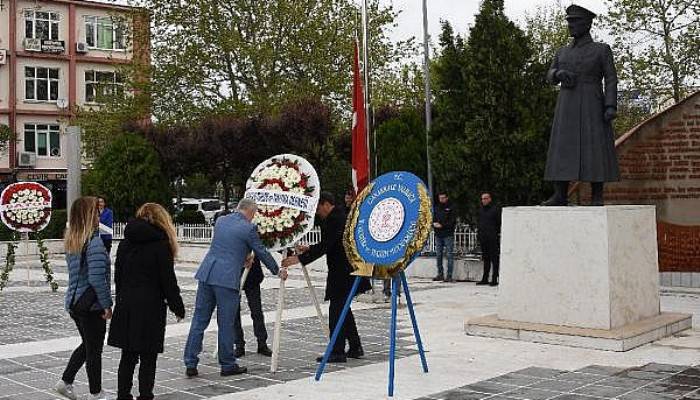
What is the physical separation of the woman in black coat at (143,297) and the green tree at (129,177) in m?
22.0

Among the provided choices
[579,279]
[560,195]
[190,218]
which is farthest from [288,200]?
[190,218]

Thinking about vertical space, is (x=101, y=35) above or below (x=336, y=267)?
above

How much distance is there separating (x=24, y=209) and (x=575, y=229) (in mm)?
11896

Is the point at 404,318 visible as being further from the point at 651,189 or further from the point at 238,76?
the point at 238,76

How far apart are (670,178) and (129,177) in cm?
1883

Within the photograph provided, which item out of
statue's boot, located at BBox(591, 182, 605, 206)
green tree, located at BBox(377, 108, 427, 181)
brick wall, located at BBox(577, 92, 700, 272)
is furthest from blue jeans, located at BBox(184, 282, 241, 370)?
green tree, located at BBox(377, 108, 427, 181)

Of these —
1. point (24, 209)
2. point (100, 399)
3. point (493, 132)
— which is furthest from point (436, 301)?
point (24, 209)

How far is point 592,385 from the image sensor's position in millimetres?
7344

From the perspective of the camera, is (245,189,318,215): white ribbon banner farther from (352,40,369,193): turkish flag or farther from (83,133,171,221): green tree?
(83,133,171,221): green tree

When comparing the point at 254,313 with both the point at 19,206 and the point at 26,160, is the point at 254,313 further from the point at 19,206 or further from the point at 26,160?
the point at 26,160

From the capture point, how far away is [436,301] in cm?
1380

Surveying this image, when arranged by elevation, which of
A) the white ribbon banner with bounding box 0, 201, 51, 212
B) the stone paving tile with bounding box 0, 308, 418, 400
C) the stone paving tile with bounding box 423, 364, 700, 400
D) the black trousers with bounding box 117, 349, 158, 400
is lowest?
the stone paving tile with bounding box 423, 364, 700, 400

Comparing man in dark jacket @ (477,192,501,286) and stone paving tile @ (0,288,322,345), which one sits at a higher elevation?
man in dark jacket @ (477,192,501,286)

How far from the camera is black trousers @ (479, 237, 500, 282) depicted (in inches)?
628
